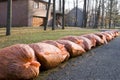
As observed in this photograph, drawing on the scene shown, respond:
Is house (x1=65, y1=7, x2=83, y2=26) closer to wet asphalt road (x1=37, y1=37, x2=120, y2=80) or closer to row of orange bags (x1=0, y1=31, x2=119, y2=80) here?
wet asphalt road (x1=37, y1=37, x2=120, y2=80)

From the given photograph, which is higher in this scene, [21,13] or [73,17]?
[73,17]

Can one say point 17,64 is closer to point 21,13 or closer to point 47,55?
point 47,55

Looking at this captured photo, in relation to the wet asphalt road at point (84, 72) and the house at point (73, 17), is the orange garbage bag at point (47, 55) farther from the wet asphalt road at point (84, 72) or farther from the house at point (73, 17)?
the house at point (73, 17)

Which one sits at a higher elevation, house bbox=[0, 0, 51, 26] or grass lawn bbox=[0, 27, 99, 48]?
house bbox=[0, 0, 51, 26]

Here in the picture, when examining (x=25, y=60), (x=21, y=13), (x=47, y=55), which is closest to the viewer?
(x=25, y=60)

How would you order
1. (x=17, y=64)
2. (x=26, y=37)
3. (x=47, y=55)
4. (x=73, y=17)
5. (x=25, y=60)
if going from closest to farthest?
1. (x=17, y=64)
2. (x=25, y=60)
3. (x=47, y=55)
4. (x=26, y=37)
5. (x=73, y=17)

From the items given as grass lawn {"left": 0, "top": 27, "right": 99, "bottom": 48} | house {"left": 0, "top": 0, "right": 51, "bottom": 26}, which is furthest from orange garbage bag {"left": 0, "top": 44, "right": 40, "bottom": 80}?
house {"left": 0, "top": 0, "right": 51, "bottom": 26}

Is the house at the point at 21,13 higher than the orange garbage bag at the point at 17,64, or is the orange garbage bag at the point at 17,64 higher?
the house at the point at 21,13

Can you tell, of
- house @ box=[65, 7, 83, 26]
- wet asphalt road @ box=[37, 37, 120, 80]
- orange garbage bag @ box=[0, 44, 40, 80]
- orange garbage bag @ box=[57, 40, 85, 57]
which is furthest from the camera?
house @ box=[65, 7, 83, 26]

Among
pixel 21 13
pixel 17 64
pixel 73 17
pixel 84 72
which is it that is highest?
pixel 73 17

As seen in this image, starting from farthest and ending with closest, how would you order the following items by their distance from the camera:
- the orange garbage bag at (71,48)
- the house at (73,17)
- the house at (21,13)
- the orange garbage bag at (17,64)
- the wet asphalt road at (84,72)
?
1. the house at (73,17)
2. the house at (21,13)
3. the orange garbage bag at (71,48)
4. the wet asphalt road at (84,72)
5. the orange garbage bag at (17,64)

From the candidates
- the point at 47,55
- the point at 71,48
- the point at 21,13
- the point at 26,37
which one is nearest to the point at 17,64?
the point at 47,55

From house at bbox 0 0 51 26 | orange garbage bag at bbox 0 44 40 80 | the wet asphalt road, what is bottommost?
the wet asphalt road

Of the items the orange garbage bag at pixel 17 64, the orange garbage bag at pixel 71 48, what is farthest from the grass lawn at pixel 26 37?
the orange garbage bag at pixel 17 64
